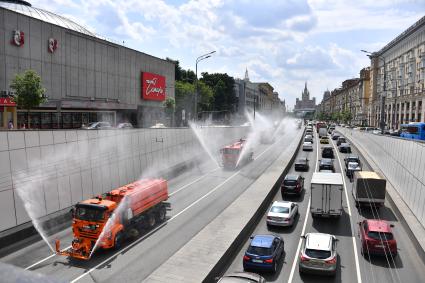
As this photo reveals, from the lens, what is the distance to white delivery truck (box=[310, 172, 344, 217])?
26.9 meters

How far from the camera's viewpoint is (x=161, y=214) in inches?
1039

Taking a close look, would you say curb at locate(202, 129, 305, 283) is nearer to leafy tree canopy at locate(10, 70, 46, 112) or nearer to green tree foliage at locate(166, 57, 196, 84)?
leafy tree canopy at locate(10, 70, 46, 112)

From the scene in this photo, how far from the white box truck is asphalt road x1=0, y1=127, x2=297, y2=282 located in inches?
399

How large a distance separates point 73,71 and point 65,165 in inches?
1241

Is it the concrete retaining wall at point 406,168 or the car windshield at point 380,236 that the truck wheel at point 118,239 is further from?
the concrete retaining wall at point 406,168

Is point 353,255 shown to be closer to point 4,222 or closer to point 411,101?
point 4,222

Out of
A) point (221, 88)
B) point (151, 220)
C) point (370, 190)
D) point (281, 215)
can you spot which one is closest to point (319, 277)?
point (281, 215)

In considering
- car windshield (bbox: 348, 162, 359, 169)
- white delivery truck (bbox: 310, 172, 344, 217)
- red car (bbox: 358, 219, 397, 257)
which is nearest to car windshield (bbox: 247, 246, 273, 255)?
red car (bbox: 358, 219, 397, 257)

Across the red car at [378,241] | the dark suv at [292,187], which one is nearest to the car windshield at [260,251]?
the red car at [378,241]

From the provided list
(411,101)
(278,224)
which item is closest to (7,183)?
(278,224)

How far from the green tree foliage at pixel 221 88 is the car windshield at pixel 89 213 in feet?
414

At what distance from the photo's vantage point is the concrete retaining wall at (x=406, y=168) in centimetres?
2519

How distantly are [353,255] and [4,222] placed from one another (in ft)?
65.1

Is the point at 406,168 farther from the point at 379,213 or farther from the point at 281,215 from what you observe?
the point at 281,215
